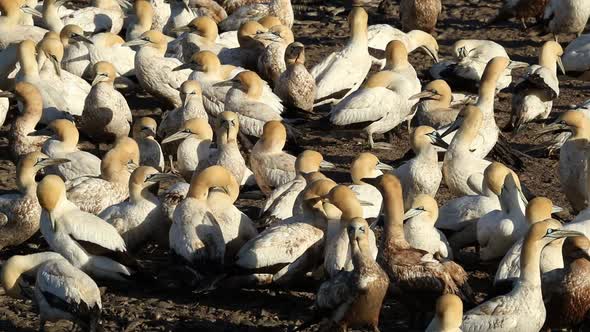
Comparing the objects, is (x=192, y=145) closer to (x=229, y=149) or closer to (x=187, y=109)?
(x=229, y=149)

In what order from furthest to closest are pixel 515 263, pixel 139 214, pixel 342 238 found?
pixel 139 214 → pixel 342 238 → pixel 515 263

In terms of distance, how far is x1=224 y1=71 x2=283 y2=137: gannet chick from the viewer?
12922mm

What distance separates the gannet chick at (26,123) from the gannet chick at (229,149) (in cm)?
169

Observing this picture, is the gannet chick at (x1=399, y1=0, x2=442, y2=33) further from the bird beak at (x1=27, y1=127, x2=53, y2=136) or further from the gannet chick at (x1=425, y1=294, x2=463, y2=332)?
the gannet chick at (x1=425, y1=294, x2=463, y2=332)

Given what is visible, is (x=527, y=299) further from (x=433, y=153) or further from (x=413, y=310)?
(x=433, y=153)

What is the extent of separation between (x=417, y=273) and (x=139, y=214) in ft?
7.82

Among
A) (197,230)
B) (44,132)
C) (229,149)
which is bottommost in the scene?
(44,132)

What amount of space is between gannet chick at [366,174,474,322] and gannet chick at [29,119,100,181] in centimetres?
333

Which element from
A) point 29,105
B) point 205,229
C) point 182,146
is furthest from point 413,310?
point 29,105

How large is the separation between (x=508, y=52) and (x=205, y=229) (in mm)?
7626

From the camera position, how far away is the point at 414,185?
37.3 ft

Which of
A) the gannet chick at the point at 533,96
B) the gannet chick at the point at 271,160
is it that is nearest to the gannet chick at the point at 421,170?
the gannet chick at the point at 271,160

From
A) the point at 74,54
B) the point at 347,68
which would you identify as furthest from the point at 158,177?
the point at 74,54

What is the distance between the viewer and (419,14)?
16.8 metres
